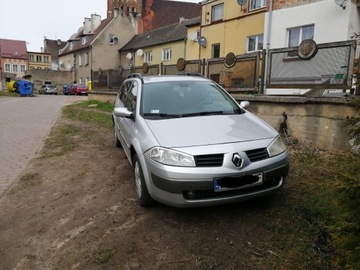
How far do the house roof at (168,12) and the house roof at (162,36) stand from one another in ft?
29.6

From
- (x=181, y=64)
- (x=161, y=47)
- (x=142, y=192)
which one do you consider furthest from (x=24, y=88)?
(x=142, y=192)

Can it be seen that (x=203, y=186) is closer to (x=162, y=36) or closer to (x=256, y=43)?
(x=256, y=43)

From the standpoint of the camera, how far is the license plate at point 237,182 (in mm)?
3180

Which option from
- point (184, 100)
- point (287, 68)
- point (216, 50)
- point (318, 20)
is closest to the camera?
point (184, 100)

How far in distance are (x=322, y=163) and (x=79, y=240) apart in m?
4.16

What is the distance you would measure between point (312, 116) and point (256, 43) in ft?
41.1

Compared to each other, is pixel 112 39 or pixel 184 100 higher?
pixel 112 39

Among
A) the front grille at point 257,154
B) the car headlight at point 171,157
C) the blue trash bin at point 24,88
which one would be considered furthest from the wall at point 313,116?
the blue trash bin at point 24,88

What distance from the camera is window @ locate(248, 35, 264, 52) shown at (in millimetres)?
17281

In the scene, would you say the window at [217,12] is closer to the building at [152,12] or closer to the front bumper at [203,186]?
the front bumper at [203,186]

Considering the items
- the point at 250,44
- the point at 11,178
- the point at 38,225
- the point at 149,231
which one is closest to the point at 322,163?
the point at 149,231

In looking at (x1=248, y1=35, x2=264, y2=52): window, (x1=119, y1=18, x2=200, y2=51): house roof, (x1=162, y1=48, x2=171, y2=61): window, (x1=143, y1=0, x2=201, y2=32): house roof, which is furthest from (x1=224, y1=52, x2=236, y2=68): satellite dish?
(x1=143, y1=0, x2=201, y2=32): house roof

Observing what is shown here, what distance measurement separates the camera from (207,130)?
11.9ft

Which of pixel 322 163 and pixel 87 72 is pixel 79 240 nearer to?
pixel 322 163
